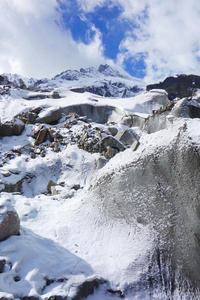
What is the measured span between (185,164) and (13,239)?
16.0 ft

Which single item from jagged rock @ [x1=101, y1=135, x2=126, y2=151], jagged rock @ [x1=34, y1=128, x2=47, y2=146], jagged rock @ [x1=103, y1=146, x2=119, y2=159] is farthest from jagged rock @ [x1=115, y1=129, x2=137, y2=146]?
jagged rock @ [x1=34, y1=128, x2=47, y2=146]

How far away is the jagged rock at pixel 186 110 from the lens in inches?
329

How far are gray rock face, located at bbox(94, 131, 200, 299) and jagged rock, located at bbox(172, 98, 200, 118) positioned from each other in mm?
3179

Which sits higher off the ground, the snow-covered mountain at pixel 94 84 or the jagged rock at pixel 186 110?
the snow-covered mountain at pixel 94 84

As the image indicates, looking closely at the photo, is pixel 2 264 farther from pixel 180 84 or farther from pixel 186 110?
pixel 180 84

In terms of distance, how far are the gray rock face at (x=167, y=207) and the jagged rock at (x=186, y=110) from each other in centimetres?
318

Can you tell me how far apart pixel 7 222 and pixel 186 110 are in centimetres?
749

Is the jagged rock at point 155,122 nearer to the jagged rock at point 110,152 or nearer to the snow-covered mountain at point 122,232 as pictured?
the snow-covered mountain at point 122,232

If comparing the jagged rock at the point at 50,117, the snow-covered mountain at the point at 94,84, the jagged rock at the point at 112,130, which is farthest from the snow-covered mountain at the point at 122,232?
the snow-covered mountain at the point at 94,84

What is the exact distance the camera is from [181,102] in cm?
859

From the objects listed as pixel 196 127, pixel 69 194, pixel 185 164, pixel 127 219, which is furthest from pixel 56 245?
pixel 196 127

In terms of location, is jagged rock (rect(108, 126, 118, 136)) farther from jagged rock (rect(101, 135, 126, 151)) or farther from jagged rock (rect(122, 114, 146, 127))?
jagged rock (rect(122, 114, 146, 127))

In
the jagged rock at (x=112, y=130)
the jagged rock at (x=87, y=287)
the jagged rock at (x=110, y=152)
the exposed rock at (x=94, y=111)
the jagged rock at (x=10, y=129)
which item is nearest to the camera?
the jagged rock at (x=87, y=287)

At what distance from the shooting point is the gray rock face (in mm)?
4984
